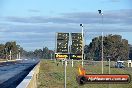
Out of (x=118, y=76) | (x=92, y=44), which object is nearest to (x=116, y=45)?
(x=92, y=44)

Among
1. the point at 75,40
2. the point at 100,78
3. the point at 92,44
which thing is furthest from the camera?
the point at 92,44

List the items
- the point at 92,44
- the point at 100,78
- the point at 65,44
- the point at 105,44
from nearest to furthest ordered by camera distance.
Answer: the point at 100,78 → the point at 65,44 → the point at 105,44 → the point at 92,44

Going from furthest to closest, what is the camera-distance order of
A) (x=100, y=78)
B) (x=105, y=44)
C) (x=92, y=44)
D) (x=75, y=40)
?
1. (x=92, y=44)
2. (x=105, y=44)
3. (x=75, y=40)
4. (x=100, y=78)

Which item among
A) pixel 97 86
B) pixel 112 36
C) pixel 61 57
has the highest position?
pixel 112 36

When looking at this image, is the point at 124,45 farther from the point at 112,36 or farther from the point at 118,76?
the point at 118,76

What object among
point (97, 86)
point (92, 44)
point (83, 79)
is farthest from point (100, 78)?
point (92, 44)

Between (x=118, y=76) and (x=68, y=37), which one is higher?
(x=68, y=37)

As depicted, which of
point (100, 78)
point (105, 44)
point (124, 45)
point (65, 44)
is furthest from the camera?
point (124, 45)

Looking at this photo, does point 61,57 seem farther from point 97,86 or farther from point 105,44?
point 105,44

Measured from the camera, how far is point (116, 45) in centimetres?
13738

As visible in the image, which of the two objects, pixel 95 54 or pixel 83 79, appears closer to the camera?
pixel 83 79

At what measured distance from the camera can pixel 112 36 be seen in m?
135

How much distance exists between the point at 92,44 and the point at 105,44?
27352mm

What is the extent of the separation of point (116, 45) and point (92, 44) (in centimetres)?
2281
